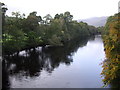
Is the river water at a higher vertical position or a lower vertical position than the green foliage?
lower

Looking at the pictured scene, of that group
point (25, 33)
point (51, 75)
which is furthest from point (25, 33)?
point (51, 75)

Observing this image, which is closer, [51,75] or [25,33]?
[51,75]

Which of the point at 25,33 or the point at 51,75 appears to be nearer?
the point at 51,75

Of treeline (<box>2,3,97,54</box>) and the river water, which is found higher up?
treeline (<box>2,3,97,54</box>)

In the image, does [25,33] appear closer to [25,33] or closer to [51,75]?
[25,33]

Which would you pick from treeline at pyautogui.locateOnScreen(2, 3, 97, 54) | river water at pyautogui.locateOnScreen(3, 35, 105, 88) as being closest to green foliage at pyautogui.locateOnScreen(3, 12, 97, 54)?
treeline at pyautogui.locateOnScreen(2, 3, 97, 54)

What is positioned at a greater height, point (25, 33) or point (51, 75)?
point (25, 33)

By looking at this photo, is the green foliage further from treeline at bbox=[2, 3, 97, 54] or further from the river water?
the river water

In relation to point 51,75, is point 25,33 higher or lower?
higher

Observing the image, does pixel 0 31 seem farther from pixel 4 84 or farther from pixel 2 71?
pixel 4 84

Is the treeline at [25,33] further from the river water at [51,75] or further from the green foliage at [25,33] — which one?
the river water at [51,75]

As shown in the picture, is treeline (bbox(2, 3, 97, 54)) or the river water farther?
treeline (bbox(2, 3, 97, 54))

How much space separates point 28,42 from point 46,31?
15.6 meters

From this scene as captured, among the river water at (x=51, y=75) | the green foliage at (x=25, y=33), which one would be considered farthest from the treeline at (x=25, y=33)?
the river water at (x=51, y=75)
